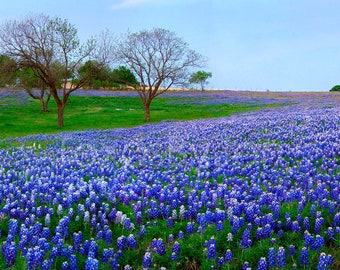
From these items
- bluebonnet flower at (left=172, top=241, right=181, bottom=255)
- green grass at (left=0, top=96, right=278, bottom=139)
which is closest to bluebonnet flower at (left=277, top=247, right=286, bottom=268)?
bluebonnet flower at (left=172, top=241, right=181, bottom=255)

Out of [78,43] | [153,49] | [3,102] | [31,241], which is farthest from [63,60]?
[31,241]

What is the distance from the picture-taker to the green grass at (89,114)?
1329 inches

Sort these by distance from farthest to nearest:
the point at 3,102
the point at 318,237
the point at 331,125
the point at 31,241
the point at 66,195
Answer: the point at 3,102 → the point at 331,125 → the point at 66,195 → the point at 31,241 → the point at 318,237

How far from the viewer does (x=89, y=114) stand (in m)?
44.1

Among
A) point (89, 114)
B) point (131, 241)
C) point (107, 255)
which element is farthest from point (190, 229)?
point (89, 114)

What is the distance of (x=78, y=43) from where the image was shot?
36.2 metres

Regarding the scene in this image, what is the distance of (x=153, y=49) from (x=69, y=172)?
101 ft

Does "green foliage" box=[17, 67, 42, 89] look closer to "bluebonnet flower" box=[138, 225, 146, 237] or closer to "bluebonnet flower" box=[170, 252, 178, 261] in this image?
"bluebonnet flower" box=[138, 225, 146, 237]

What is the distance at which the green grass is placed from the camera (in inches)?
1329

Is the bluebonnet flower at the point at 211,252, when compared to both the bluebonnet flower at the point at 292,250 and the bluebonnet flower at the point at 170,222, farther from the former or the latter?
the bluebonnet flower at the point at 170,222

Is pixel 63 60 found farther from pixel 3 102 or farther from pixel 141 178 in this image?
pixel 141 178

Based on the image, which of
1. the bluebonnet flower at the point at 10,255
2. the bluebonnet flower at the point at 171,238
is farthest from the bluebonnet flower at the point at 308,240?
the bluebonnet flower at the point at 10,255

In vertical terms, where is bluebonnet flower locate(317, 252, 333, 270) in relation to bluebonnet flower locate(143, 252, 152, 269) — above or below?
above

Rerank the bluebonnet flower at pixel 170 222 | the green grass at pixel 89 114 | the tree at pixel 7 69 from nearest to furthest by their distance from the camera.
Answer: the bluebonnet flower at pixel 170 222 < the tree at pixel 7 69 < the green grass at pixel 89 114
